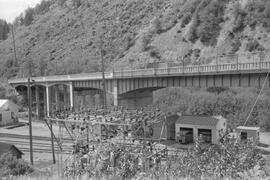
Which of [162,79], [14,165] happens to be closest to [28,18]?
[162,79]

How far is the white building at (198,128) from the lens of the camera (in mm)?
25736

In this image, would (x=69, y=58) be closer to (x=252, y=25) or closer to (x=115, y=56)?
(x=115, y=56)

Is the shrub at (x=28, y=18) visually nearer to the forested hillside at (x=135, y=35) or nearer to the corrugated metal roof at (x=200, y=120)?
the forested hillside at (x=135, y=35)

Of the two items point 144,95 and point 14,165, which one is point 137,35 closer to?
point 144,95

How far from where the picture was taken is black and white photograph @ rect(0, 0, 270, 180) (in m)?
9.08

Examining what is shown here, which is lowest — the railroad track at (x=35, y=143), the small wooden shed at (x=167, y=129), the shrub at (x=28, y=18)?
the railroad track at (x=35, y=143)

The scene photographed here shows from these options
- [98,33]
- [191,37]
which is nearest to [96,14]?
[98,33]

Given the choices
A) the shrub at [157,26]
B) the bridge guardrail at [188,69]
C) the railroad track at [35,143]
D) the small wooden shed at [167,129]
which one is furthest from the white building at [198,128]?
the shrub at [157,26]

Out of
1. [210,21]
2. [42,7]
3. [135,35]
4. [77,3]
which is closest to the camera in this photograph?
[210,21]

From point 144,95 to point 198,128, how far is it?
17.8 m

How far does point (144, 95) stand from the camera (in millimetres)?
43438

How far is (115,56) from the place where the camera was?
65.7 metres

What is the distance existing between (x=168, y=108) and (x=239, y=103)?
1096 cm

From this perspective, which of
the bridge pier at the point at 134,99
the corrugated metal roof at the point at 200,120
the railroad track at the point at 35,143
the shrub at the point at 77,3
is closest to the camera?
the corrugated metal roof at the point at 200,120
